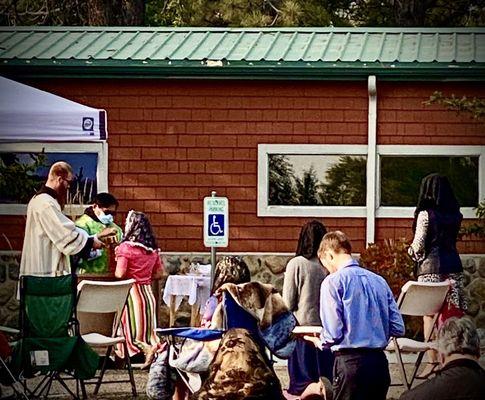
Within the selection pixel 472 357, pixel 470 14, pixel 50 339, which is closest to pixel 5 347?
pixel 50 339

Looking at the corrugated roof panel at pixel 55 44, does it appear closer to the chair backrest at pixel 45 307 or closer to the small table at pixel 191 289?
the small table at pixel 191 289

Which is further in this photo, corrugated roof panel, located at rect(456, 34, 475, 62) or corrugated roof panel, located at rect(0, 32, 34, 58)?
corrugated roof panel, located at rect(0, 32, 34, 58)

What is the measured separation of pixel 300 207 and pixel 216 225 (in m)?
3.17

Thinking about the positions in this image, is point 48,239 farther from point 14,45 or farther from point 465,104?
point 14,45

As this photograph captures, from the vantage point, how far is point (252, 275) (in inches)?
628

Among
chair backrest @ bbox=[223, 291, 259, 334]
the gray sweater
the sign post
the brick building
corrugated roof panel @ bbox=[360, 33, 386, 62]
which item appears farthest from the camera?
corrugated roof panel @ bbox=[360, 33, 386, 62]

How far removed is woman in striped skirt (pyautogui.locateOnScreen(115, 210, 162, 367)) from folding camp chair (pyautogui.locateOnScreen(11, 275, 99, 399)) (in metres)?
2.44

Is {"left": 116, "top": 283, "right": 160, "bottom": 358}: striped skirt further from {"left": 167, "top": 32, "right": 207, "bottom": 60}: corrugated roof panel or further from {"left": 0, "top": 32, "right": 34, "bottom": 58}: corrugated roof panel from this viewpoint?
{"left": 0, "top": 32, "right": 34, "bottom": 58}: corrugated roof panel

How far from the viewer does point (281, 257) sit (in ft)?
52.3

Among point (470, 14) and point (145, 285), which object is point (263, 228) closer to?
point (145, 285)

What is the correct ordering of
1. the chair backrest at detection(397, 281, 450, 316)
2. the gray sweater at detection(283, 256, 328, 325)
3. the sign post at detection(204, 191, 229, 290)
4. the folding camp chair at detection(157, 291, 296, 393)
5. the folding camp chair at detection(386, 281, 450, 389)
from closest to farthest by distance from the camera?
the folding camp chair at detection(157, 291, 296, 393) < the gray sweater at detection(283, 256, 328, 325) < the folding camp chair at detection(386, 281, 450, 389) < the chair backrest at detection(397, 281, 450, 316) < the sign post at detection(204, 191, 229, 290)

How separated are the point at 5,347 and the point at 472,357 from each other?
4510 mm

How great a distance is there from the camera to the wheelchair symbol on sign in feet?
43.0

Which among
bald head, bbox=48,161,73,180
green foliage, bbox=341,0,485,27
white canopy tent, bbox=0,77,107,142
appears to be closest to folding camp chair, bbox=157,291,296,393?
bald head, bbox=48,161,73,180
